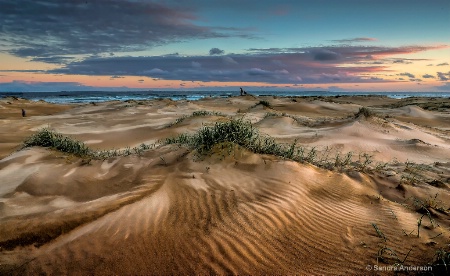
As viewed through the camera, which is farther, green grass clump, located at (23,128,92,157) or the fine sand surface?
green grass clump, located at (23,128,92,157)

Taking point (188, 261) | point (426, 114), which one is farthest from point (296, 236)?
point (426, 114)

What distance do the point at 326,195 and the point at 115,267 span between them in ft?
10.3

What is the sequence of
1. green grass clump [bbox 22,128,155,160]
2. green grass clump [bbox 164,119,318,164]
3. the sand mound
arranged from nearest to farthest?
the sand mound → green grass clump [bbox 164,119,318,164] → green grass clump [bbox 22,128,155,160]

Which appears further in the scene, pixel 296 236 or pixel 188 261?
pixel 296 236

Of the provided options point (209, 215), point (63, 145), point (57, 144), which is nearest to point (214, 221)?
point (209, 215)

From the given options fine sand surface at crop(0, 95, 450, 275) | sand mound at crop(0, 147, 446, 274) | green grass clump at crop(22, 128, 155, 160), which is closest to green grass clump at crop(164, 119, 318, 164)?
fine sand surface at crop(0, 95, 450, 275)

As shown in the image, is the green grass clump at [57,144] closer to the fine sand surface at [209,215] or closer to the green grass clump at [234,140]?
the fine sand surface at [209,215]

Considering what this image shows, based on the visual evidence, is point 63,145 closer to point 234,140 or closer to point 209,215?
point 234,140

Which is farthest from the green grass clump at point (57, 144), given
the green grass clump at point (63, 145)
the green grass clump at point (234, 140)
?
the green grass clump at point (234, 140)

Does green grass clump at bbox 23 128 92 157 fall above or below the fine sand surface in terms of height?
above

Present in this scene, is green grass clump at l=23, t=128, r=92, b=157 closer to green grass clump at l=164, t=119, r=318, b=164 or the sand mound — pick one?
the sand mound

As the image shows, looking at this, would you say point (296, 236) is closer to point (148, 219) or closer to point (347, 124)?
point (148, 219)

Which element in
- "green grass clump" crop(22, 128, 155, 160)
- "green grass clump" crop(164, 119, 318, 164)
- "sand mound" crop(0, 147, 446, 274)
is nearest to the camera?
"sand mound" crop(0, 147, 446, 274)

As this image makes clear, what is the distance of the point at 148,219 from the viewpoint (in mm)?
3852
